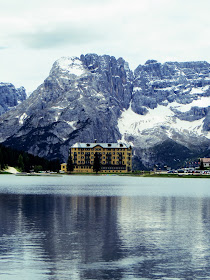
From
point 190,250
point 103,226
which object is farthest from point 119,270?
point 103,226

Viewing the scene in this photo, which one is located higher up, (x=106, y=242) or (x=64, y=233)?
(x=64, y=233)

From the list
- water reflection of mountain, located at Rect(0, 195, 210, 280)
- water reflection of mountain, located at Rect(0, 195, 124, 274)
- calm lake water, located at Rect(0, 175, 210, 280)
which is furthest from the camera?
water reflection of mountain, located at Rect(0, 195, 124, 274)

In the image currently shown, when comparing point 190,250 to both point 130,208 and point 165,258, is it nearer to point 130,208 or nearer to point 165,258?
point 165,258

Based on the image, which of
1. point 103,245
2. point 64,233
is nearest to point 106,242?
point 103,245

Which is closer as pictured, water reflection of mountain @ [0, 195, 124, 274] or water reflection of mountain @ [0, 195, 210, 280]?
water reflection of mountain @ [0, 195, 210, 280]

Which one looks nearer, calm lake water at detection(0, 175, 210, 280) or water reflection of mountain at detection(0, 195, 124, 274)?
calm lake water at detection(0, 175, 210, 280)

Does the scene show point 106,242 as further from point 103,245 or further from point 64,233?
point 64,233

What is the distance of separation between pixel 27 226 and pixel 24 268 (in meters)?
23.2

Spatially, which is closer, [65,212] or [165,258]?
[165,258]

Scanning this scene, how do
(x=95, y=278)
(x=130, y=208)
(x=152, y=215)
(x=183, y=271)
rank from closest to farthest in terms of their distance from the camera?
(x=95, y=278)
(x=183, y=271)
(x=152, y=215)
(x=130, y=208)

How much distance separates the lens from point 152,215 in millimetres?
78938

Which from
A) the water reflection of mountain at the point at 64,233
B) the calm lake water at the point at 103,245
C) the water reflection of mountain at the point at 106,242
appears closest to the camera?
the calm lake water at the point at 103,245

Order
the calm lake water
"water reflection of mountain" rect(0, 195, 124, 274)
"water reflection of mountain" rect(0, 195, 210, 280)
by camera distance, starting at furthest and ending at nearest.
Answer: "water reflection of mountain" rect(0, 195, 124, 274) → "water reflection of mountain" rect(0, 195, 210, 280) → the calm lake water

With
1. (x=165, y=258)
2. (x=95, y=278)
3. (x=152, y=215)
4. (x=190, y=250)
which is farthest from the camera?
(x=152, y=215)
